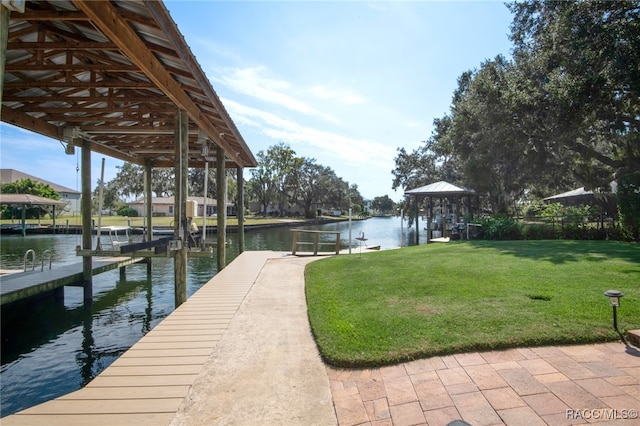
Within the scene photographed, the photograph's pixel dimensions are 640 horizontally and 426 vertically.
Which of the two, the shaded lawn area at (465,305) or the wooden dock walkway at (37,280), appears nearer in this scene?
the shaded lawn area at (465,305)

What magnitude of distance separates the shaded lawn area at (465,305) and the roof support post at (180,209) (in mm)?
2207

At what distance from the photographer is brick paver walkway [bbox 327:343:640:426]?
2.33 m

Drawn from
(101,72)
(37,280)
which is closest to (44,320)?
(37,280)

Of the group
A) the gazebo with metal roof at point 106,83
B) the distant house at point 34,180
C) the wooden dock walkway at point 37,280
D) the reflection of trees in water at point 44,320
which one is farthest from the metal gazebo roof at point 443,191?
the distant house at point 34,180

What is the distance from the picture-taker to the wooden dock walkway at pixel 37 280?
19.9ft

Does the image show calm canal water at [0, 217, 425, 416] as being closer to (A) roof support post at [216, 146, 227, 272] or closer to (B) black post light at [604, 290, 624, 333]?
(A) roof support post at [216, 146, 227, 272]

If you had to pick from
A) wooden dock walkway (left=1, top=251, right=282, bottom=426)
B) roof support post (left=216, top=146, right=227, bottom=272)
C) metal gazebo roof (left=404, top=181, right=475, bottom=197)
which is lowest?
wooden dock walkway (left=1, top=251, right=282, bottom=426)

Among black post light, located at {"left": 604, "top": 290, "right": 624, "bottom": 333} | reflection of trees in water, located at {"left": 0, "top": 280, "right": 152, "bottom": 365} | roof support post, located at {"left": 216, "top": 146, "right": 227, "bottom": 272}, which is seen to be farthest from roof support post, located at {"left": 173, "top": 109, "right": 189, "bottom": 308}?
black post light, located at {"left": 604, "top": 290, "right": 624, "bottom": 333}

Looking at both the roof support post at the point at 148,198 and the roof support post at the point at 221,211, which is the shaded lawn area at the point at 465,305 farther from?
the roof support post at the point at 148,198

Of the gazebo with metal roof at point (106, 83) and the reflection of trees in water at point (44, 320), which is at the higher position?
the gazebo with metal roof at point (106, 83)

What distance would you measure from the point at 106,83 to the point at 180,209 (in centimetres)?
220

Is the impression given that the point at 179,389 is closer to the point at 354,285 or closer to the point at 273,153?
the point at 354,285

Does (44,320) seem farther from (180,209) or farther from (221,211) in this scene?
(221,211)

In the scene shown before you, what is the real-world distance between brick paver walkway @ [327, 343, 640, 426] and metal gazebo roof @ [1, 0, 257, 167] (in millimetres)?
3889
